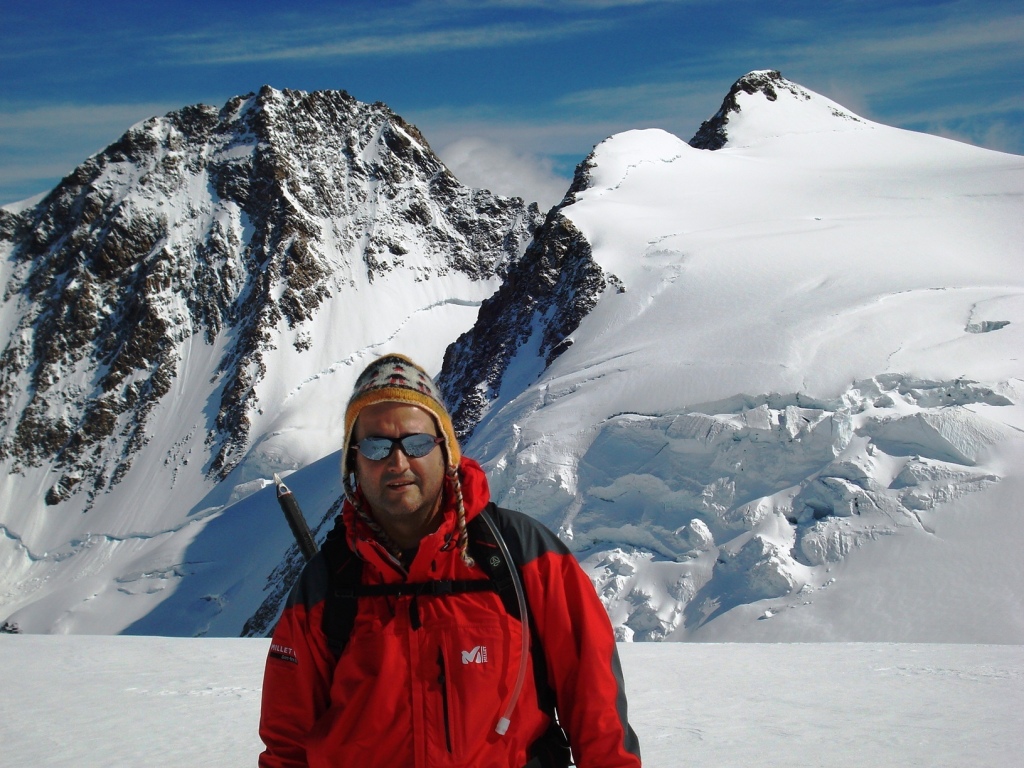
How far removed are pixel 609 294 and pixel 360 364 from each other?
47.1m

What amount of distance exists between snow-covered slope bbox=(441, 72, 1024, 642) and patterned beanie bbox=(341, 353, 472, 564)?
45.6 feet

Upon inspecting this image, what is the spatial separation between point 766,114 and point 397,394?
179ft

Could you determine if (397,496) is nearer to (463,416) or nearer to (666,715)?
(666,715)

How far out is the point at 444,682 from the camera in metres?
2.46

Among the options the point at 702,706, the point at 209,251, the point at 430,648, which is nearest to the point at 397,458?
the point at 430,648

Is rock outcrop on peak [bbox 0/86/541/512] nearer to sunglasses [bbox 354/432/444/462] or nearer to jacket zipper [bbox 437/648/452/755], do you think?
sunglasses [bbox 354/432/444/462]

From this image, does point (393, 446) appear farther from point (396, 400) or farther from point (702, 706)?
point (702, 706)

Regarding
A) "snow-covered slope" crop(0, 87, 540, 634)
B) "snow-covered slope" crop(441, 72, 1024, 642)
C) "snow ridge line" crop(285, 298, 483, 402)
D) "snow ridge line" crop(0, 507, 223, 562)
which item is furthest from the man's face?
"snow ridge line" crop(285, 298, 483, 402)

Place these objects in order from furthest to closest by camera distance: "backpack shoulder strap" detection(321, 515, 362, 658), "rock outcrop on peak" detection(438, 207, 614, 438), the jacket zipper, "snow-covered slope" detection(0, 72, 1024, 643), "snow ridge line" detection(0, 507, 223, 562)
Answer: "snow ridge line" detection(0, 507, 223, 562) < "rock outcrop on peak" detection(438, 207, 614, 438) < "snow-covered slope" detection(0, 72, 1024, 643) < "backpack shoulder strap" detection(321, 515, 362, 658) < the jacket zipper

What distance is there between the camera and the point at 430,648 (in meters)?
2.48

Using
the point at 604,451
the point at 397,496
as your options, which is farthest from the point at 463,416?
the point at 397,496

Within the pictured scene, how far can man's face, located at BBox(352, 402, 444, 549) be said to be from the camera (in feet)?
8.41

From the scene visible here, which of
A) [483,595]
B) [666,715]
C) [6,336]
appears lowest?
[666,715]

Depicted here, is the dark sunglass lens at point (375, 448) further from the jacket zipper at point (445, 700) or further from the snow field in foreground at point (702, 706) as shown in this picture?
the snow field in foreground at point (702, 706)
